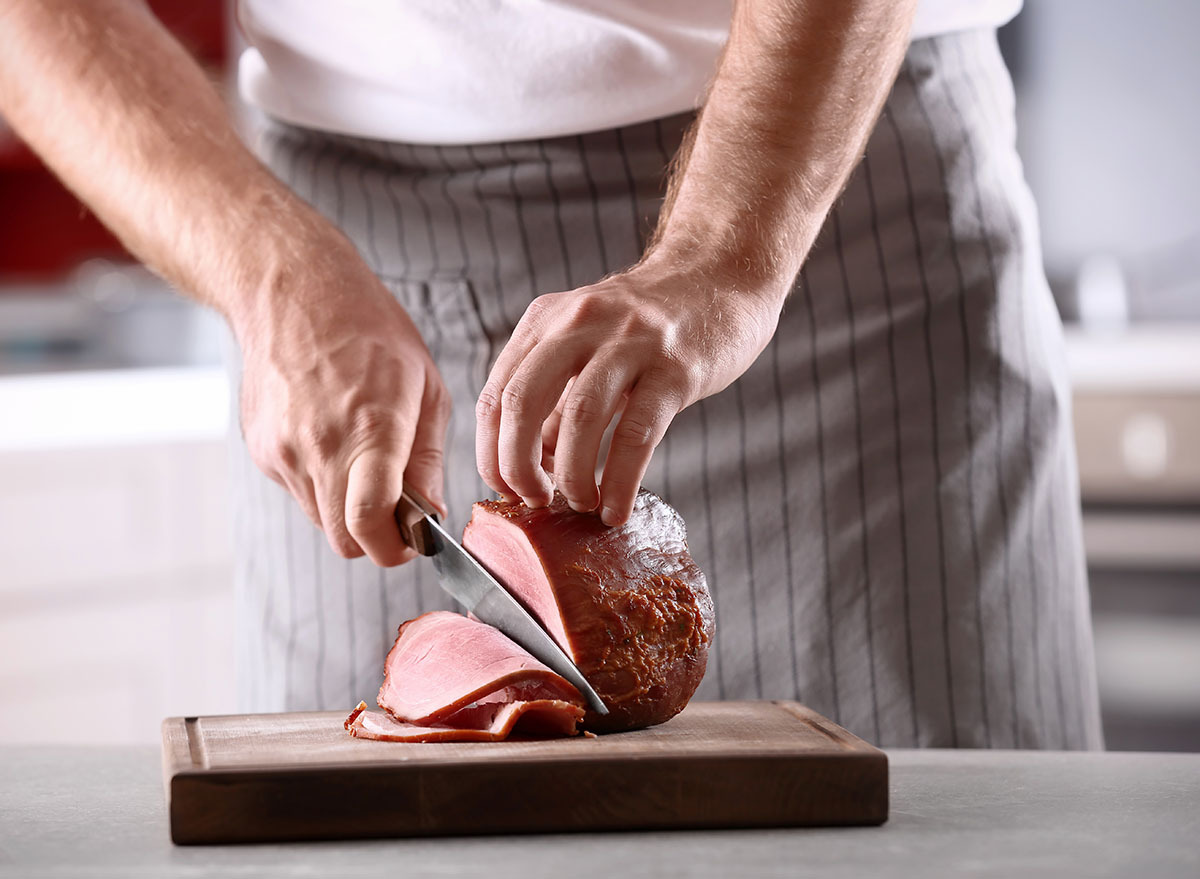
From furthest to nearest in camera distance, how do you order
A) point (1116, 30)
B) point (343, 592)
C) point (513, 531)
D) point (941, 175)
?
point (1116, 30)
point (343, 592)
point (941, 175)
point (513, 531)

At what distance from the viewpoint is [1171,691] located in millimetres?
3178

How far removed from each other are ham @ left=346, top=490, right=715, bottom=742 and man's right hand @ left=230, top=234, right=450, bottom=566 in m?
0.09

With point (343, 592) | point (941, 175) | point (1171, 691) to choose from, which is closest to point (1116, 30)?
point (1171, 691)

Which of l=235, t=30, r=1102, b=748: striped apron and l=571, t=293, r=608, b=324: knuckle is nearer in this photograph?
l=571, t=293, r=608, b=324: knuckle

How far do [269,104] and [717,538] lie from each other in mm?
624

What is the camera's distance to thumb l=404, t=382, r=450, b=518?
48.9 inches

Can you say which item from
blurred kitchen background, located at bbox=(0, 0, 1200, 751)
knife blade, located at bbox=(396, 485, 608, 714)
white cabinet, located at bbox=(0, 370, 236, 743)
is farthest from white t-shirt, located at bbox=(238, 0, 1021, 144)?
white cabinet, located at bbox=(0, 370, 236, 743)

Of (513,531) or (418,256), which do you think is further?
(418,256)

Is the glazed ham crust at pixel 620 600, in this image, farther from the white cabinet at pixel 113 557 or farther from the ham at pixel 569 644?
the white cabinet at pixel 113 557

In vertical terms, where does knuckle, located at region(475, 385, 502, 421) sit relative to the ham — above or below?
above

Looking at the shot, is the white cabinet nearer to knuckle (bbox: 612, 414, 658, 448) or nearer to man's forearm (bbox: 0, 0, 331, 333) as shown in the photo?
man's forearm (bbox: 0, 0, 331, 333)

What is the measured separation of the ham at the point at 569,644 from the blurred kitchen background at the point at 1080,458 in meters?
2.03

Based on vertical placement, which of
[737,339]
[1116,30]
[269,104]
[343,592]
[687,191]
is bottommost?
[343,592]

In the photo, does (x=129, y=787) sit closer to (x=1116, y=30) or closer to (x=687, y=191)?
(x=687, y=191)
